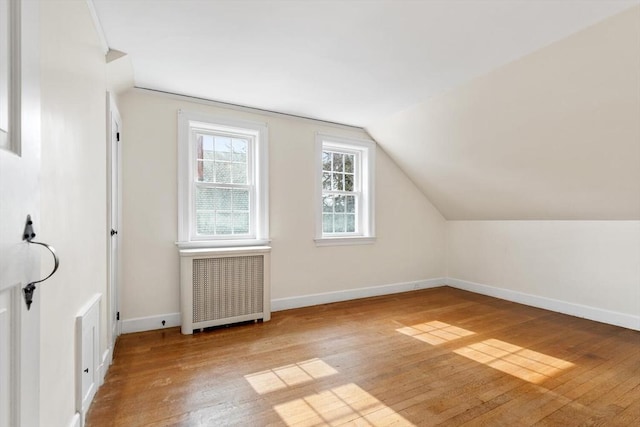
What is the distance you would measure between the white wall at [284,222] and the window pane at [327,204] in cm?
29

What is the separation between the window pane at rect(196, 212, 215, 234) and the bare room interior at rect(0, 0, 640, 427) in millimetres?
23

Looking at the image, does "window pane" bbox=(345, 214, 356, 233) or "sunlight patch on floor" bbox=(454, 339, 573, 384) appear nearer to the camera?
A: "sunlight patch on floor" bbox=(454, 339, 573, 384)

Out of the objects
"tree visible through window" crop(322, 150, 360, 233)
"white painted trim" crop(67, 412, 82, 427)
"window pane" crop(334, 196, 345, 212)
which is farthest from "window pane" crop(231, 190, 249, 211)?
"white painted trim" crop(67, 412, 82, 427)

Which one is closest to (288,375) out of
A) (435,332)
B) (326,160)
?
(435,332)

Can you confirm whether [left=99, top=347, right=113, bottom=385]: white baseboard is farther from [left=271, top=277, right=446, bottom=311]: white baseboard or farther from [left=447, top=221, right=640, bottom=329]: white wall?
[left=447, top=221, right=640, bottom=329]: white wall

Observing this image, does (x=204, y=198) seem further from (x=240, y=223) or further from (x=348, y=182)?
(x=348, y=182)

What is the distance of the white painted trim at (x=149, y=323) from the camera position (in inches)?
125

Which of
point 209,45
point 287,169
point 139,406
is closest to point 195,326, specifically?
point 139,406

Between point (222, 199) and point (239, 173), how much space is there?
0.37m

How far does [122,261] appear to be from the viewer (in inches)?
125

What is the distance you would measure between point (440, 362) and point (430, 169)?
2.67 metres

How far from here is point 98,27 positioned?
7.18 ft

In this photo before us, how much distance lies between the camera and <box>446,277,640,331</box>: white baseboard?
3.38m

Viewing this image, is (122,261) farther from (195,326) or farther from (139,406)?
(139,406)
